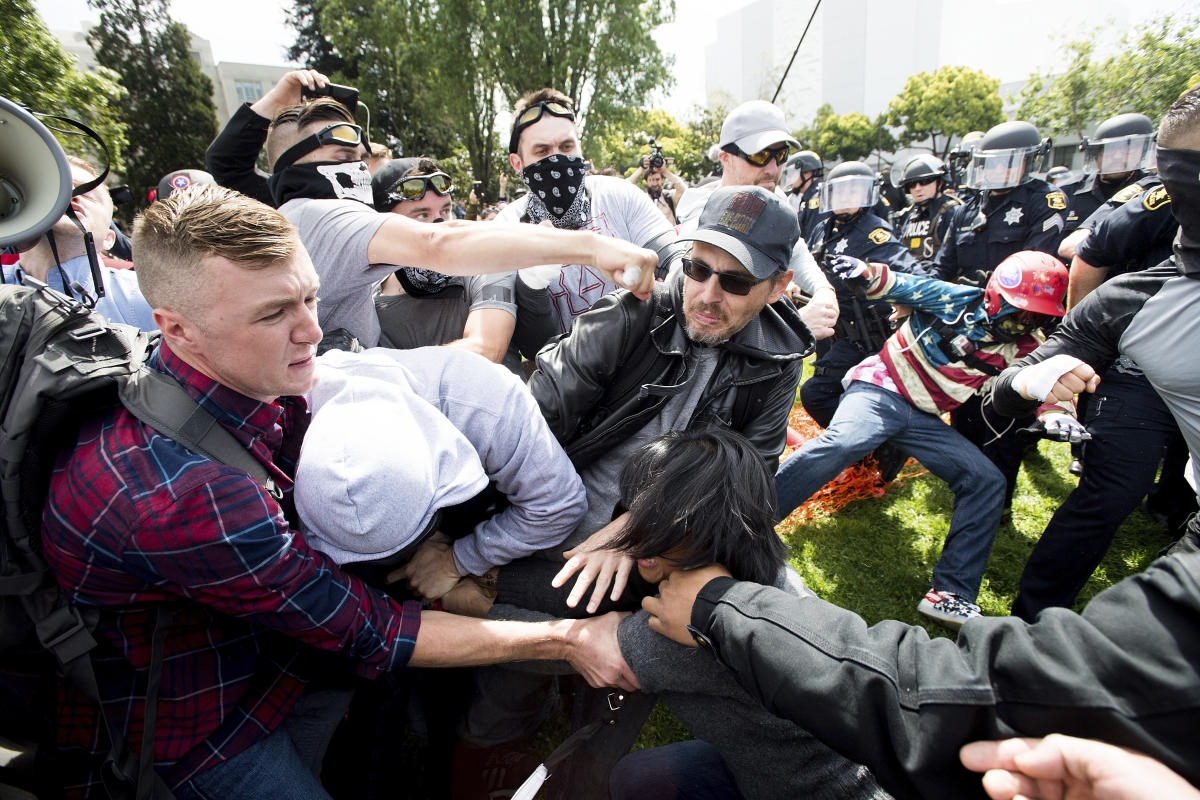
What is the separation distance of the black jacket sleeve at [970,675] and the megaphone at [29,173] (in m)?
2.27

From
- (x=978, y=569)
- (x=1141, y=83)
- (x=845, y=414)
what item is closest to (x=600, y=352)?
(x=845, y=414)

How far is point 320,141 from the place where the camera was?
2.42 meters

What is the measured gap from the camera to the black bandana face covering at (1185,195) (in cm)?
193

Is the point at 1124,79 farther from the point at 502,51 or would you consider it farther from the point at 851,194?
the point at 851,194

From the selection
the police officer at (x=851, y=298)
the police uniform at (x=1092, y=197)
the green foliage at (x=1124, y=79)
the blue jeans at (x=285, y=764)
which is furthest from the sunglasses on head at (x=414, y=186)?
the green foliage at (x=1124, y=79)

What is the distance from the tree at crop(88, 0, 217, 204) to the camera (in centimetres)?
2200

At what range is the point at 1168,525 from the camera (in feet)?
12.2

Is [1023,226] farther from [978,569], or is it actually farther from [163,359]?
[163,359]

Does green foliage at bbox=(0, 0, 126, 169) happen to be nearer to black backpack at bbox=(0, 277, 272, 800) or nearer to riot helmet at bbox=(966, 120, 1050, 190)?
black backpack at bbox=(0, 277, 272, 800)

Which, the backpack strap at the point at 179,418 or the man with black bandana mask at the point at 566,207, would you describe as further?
the man with black bandana mask at the point at 566,207

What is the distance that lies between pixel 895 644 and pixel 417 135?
29809 mm

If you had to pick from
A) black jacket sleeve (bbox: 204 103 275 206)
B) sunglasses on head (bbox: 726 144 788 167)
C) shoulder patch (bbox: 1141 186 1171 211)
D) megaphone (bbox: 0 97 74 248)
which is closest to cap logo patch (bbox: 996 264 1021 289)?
shoulder patch (bbox: 1141 186 1171 211)

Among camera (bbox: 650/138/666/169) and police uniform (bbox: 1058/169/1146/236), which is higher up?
camera (bbox: 650/138/666/169)

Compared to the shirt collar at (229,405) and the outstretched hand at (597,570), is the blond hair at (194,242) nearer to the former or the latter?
the shirt collar at (229,405)
